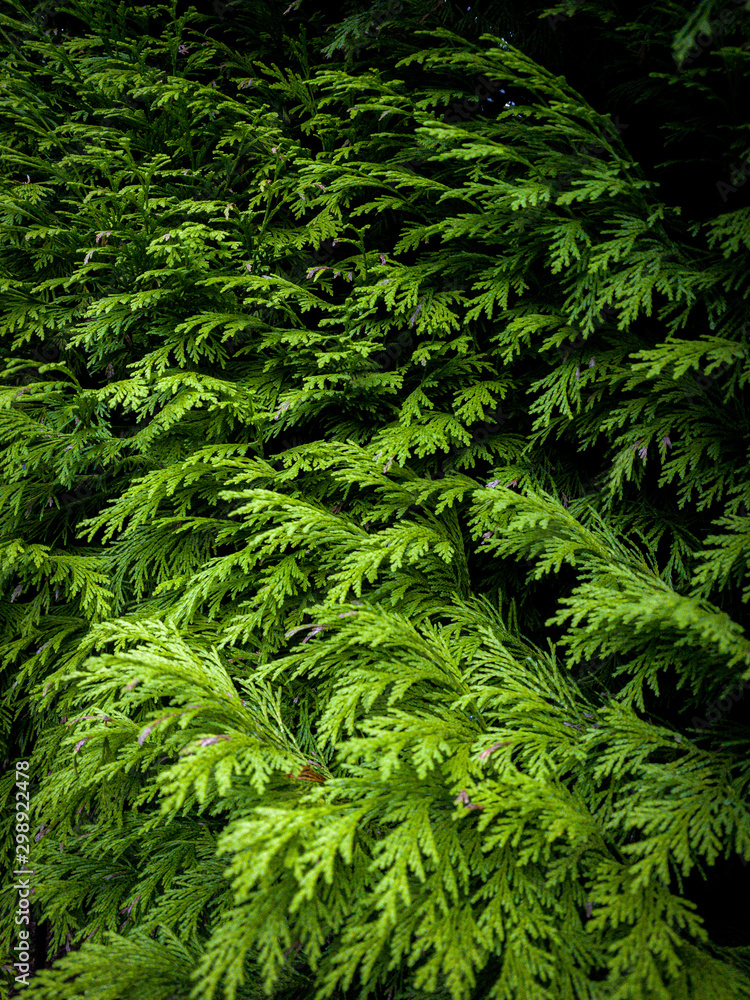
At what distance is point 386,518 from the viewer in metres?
2.45

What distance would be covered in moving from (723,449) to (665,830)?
1.29 metres

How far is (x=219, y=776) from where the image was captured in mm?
1589

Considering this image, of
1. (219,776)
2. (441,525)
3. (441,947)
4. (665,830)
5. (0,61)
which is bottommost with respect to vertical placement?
(441,947)

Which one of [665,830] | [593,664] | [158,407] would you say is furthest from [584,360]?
[158,407]

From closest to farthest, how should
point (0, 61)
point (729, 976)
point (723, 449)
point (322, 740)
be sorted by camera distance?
point (729, 976) < point (322, 740) < point (723, 449) < point (0, 61)

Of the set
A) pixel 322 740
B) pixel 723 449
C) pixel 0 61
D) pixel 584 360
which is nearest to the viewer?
pixel 322 740

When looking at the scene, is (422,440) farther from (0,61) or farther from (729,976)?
(0,61)

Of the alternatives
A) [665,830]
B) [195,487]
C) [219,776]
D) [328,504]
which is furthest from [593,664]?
[195,487]

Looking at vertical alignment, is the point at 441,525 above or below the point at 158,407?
above

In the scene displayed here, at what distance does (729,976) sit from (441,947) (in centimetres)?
75

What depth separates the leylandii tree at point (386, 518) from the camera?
5.37 ft

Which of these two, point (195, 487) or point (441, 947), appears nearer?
point (441, 947)

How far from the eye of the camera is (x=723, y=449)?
202 cm

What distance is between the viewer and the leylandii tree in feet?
5.37
